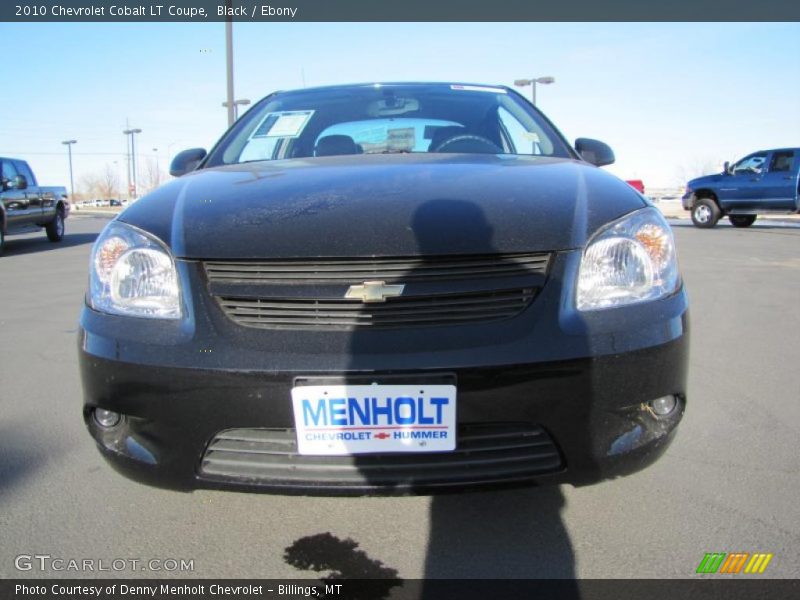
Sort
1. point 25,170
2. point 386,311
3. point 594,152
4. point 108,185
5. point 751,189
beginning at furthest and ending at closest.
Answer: point 108,185
point 751,189
point 25,170
point 594,152
point 386,311

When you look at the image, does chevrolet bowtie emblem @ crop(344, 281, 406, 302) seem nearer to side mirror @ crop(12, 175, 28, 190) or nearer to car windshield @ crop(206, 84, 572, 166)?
car windshield @ crop(206, 84, 572, 166)

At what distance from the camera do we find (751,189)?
624 inches

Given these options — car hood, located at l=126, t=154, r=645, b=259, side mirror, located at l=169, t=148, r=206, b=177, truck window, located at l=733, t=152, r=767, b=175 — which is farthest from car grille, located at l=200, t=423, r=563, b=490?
truck window, located at l=733, t=152, r=767, b=175

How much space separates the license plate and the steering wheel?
1.58m

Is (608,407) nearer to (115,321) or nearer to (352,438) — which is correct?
(352,438)

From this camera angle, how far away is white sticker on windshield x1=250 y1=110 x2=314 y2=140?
10.7 feet

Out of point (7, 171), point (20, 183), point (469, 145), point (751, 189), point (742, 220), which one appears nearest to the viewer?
point (469, 145)

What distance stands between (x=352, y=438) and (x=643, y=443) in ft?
2.62

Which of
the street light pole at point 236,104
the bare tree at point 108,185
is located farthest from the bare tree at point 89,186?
the street light pole at point 236,104

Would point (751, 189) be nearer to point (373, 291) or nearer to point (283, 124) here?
point (283, 124)

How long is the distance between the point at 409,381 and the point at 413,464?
0.80ft

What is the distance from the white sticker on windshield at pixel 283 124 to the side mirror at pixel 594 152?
1.36 meters

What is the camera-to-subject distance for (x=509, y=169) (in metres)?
2.46

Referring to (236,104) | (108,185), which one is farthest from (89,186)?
(236,104)
